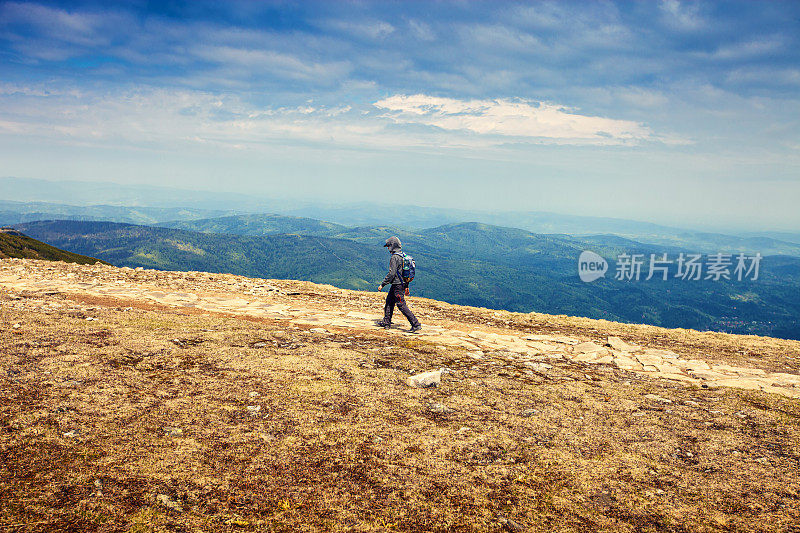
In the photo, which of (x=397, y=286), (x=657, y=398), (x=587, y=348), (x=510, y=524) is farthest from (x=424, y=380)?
(x=587, y=348)

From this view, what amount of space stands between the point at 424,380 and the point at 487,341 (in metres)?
7.26

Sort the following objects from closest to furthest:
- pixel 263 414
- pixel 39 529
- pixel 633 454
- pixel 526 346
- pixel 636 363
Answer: pixel 39 529 → pixel 633 454 → pixel 263 414 → pixel 636 363 → pixel 526 346

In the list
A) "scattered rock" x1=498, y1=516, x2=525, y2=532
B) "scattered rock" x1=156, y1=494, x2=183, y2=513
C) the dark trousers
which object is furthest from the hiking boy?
"scattered rock" x1=156, y1=494, x2=183, y2=513

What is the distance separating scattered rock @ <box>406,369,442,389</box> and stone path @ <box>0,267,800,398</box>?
340cm

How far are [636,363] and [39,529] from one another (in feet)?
58.7

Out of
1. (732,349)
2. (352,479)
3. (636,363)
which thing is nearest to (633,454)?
(352,479)

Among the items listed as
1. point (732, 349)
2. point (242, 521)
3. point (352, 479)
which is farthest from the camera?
point (732, 349)

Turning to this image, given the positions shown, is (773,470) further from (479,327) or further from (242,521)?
(479,327)

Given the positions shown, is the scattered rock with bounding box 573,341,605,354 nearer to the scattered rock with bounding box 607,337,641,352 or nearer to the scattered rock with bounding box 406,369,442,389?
the scattered rock with bounding box 607,337,641,352

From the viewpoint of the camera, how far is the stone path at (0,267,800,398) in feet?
47.2

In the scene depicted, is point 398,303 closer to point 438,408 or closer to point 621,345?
point 438,408

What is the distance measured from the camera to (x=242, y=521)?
5.69 m

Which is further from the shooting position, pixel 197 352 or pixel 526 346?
pixel 526 346

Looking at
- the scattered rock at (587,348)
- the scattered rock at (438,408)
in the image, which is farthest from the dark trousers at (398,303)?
the scattered rock at (438,408)
